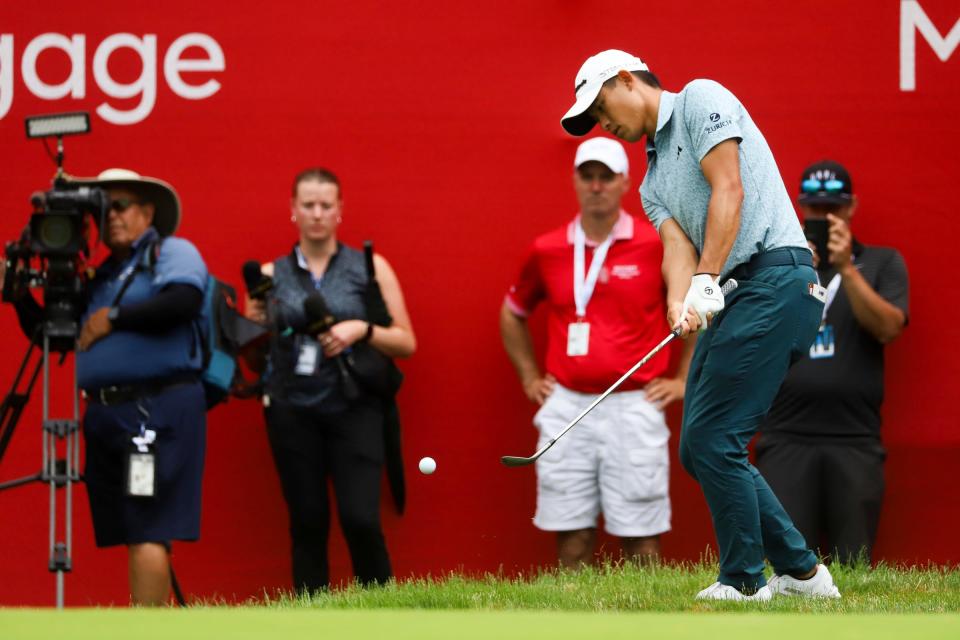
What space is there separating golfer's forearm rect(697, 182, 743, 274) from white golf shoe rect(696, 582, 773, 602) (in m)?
1.06

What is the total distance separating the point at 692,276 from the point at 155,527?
2564 millimetres

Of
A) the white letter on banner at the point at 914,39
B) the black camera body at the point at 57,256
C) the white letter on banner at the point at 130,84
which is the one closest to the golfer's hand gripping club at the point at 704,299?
the black camera body at the point at 57,256

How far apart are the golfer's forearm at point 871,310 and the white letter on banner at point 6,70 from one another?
13.2 feet

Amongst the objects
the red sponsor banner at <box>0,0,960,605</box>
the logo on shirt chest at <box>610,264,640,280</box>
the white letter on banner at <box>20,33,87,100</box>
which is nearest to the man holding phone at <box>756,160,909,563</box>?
the red sponsor banner at <box>0,0,960,605</box>

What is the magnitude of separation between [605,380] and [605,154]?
3.30 ft

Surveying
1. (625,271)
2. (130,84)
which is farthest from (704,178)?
(130,84)

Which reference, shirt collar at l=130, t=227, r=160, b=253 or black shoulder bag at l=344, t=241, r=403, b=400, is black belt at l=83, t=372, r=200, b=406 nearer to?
shirt collar at l=130, t=227, r=160, b=253

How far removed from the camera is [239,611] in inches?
153

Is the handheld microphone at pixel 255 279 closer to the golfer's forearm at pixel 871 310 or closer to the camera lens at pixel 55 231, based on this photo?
the camera lens at pixel 55 231

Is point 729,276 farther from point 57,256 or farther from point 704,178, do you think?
point 57,256

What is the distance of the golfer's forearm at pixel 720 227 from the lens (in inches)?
211

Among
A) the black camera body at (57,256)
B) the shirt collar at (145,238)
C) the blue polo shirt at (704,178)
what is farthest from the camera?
the shirt collar at (145,238)

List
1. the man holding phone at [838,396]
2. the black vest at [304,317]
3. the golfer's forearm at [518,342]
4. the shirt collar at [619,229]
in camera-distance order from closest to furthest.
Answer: the man holding phone at [838,396] < the black vest at [304,317] < the shirt collar at [619,229] < the golfer's forearm at [518,342]

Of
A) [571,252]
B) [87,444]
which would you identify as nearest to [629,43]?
[571,252]
